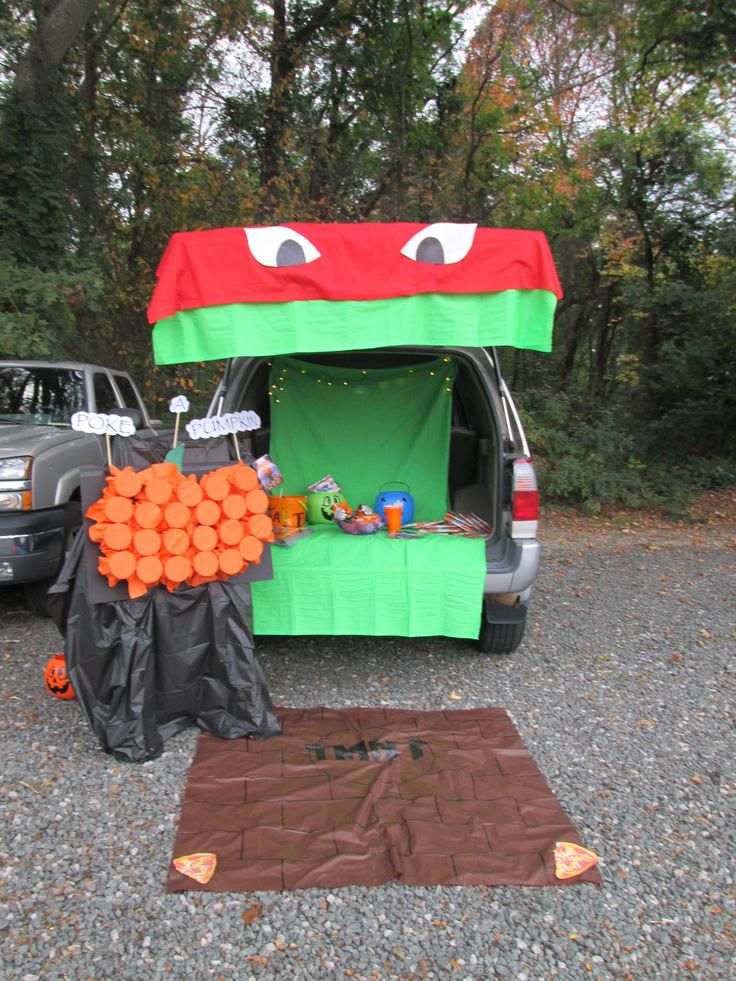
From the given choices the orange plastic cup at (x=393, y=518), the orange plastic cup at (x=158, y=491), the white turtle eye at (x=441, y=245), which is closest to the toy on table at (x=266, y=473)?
the orange plastic cup at (x=393, y=518)

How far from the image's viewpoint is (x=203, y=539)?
323cm

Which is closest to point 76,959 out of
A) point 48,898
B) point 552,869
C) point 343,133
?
point 48,898

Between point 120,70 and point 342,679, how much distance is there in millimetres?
8894

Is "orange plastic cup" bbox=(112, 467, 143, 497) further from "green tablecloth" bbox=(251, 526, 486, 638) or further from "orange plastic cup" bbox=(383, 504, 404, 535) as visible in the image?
"orange plastic cup" bbox=(383, 504, 404, 535)

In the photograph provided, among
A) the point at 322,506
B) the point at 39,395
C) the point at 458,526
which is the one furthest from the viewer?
the point at 39,395

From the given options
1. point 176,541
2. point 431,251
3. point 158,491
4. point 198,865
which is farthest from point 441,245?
point 198,865

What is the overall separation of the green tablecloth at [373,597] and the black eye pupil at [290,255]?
5.09 feet

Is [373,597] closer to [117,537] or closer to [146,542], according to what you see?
[146,542]

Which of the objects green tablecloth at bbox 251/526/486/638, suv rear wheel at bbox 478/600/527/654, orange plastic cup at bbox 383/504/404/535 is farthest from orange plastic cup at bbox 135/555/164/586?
suv rear wheel at bbox 478/600/527/654

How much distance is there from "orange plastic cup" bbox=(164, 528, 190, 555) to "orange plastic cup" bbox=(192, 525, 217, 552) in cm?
4

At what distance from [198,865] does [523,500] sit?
2.39 metres

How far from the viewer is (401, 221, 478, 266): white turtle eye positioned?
3.60m

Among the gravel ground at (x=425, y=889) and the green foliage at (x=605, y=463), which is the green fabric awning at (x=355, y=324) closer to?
the gravel ground at (x=425, y=889)

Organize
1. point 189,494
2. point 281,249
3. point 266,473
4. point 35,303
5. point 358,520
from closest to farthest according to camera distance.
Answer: point 189,494, point 281,249, point 266,473, point 358,520, point 35,303
